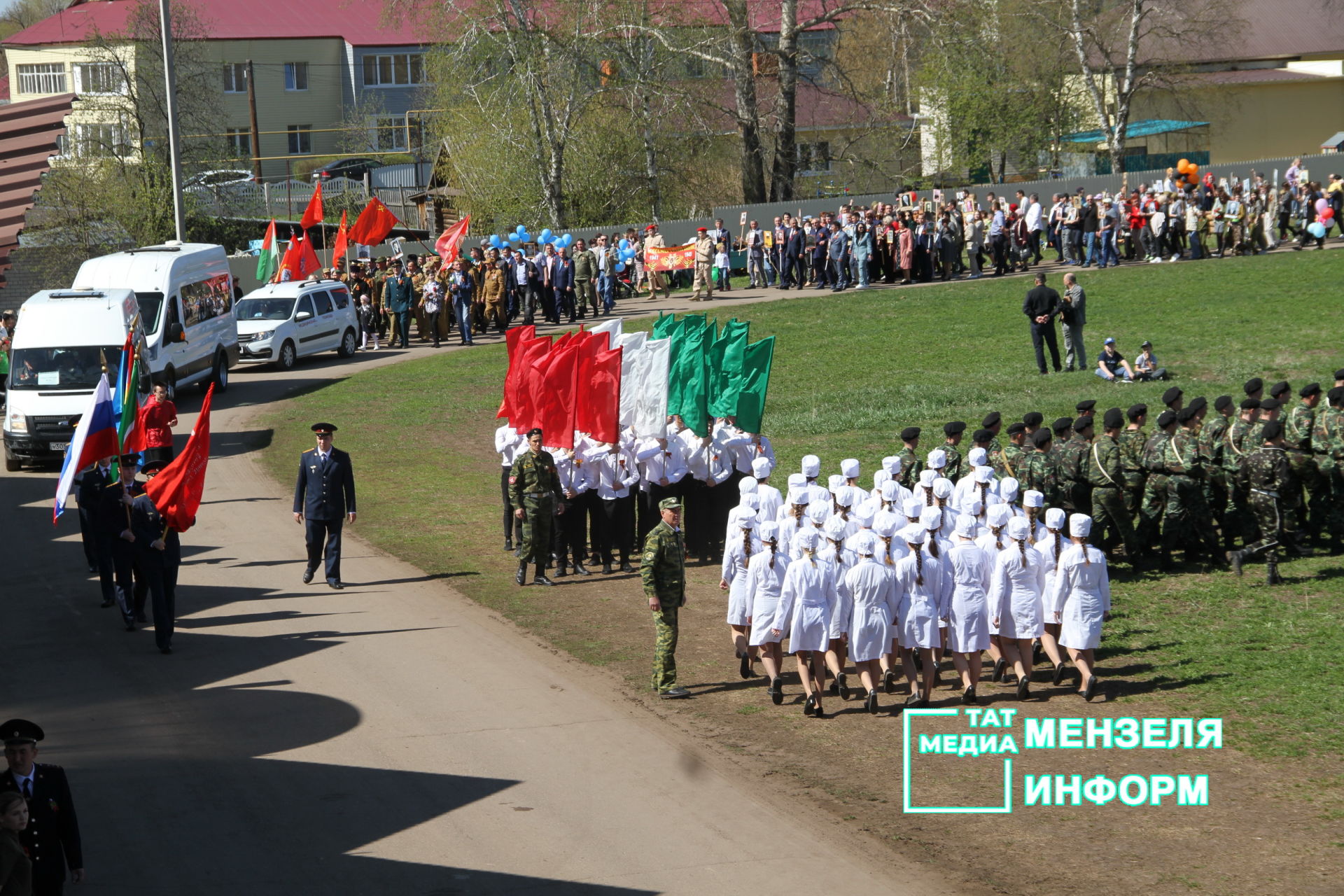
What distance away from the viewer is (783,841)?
9.09 meters

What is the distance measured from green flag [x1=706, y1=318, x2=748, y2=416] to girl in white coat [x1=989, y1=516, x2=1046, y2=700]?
5.07 m

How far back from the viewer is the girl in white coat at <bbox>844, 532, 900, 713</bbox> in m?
11.4

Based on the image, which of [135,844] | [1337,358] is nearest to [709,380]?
[135,844]

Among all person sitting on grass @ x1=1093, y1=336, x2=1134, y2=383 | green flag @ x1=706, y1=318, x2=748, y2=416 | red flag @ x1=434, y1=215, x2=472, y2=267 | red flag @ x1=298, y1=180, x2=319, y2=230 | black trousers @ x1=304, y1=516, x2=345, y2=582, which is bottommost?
black trousers @ x1=304, y1=516, x2=345, y2=582

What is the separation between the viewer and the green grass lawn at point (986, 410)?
12258mm

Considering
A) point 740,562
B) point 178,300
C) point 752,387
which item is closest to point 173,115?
point 178,300

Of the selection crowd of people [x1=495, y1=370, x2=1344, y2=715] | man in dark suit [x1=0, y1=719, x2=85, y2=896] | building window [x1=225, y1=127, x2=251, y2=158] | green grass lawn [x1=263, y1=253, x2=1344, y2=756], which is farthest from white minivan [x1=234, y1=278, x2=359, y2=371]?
building window [x1=225, y1=127, x2=251, y2=158]

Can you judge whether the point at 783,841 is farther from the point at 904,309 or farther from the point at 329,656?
the point at 904,309

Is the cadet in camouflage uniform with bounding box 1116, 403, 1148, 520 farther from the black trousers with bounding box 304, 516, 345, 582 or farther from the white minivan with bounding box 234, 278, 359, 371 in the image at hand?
the white minivan with bounding box 234, 278, 359, 371

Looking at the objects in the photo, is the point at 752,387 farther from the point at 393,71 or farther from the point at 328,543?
the point at 393,71

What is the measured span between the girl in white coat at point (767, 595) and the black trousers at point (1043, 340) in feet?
49.4

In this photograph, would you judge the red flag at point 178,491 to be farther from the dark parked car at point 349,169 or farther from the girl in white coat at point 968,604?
the dark parked car at point 349,169

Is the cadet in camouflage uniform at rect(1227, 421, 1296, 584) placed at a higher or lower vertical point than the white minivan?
lower

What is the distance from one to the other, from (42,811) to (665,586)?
18.4 feet
